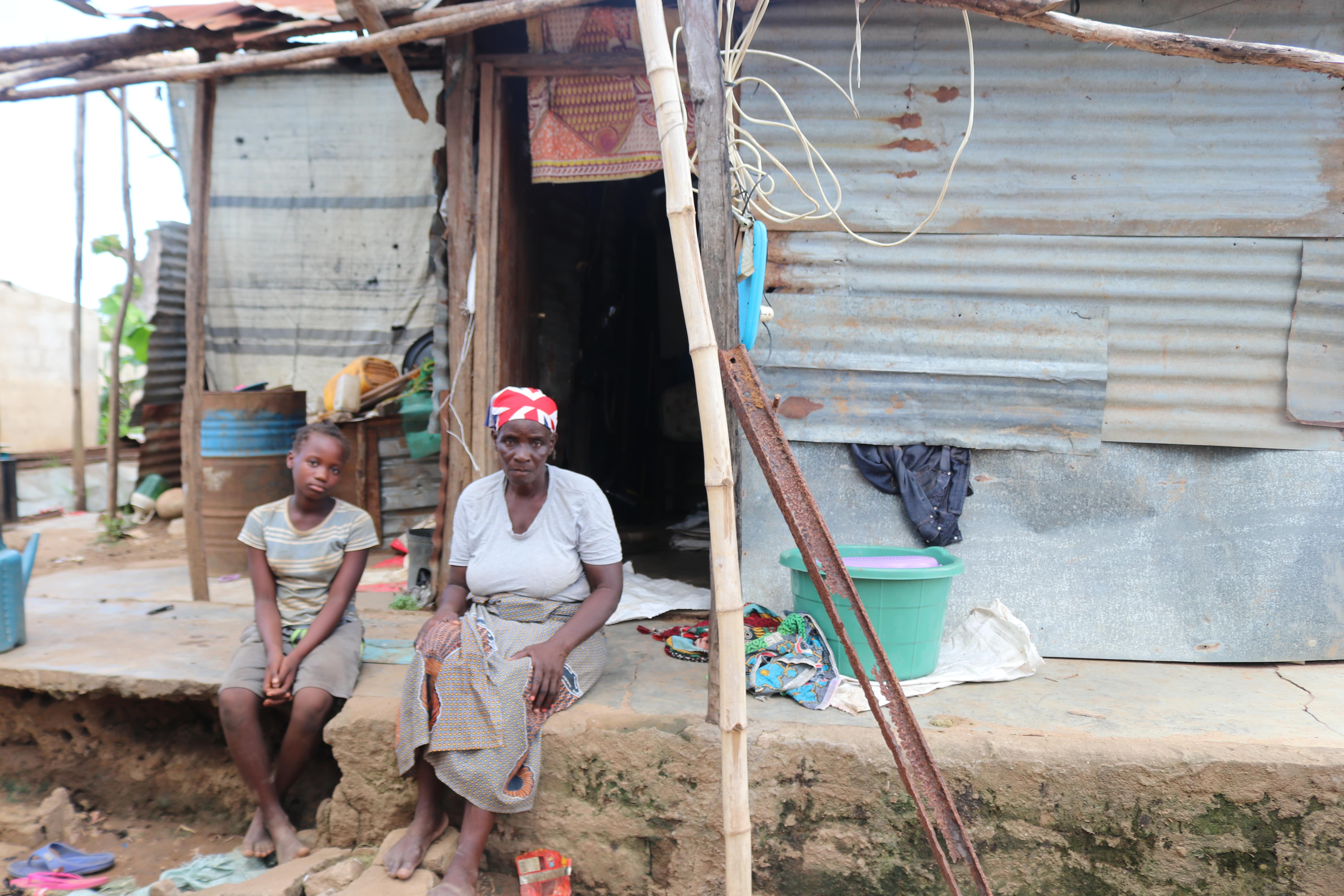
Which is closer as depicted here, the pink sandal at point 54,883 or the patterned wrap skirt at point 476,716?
the patterned wrap skirt at point 476,716

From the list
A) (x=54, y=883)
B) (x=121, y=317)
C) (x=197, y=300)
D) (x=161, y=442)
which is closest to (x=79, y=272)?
(x=121, y=317)

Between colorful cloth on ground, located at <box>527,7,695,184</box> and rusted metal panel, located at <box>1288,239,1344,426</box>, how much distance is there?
266 centimetres

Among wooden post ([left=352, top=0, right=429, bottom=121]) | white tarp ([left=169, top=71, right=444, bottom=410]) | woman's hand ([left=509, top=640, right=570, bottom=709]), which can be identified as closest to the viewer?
woman's hand ([left=509, top=640, right=570, bottom=709])

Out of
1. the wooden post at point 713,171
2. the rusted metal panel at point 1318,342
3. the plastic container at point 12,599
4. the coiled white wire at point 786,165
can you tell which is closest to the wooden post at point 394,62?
the coiled white wire at point 786,165

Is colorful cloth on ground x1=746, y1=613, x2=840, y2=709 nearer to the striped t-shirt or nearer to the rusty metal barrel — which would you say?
the striped t-shirt

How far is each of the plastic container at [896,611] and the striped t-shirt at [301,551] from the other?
5.53 feet

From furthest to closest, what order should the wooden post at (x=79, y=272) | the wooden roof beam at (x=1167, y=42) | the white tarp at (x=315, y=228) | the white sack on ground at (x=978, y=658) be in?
the wooden post at (x=79, y=272)
the white tarp at (x=315, y=228)
the white sack on ground at (x=978, y=658)
the wooden roof beam at (x=1167, y=42)

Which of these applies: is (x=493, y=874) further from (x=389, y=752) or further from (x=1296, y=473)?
(x=1296, y=473)

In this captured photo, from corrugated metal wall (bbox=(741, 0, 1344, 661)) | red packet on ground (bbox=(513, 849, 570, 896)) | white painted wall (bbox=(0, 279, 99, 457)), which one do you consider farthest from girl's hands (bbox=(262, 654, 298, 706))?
white painted wall (bbox=(0, 279, 99, 457))

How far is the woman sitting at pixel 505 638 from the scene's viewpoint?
2.40m

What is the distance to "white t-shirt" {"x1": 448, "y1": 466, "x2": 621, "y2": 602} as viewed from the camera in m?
2.71

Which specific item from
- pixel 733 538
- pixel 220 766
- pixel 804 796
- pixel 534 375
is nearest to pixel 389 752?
pixel 220 766

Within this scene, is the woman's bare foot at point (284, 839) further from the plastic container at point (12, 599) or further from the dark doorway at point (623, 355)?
the dark doorway at point (623, 355)

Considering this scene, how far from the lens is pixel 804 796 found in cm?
256
